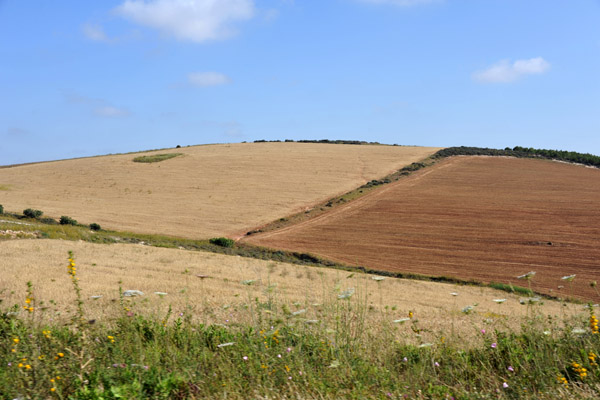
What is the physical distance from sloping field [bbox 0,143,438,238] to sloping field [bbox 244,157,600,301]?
5.21 meters

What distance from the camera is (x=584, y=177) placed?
43.7 meters

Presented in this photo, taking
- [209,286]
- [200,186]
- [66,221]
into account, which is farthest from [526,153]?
[209,286]

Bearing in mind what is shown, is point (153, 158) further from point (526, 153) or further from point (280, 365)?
point (280, 365)

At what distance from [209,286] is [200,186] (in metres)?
32.4

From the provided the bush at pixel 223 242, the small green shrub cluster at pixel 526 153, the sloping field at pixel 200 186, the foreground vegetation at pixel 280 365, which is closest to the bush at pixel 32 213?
the sloping field at pixel 200 186

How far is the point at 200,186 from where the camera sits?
1864 inches

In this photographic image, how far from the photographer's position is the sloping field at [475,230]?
24641 millimetres

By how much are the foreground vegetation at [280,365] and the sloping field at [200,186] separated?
2719 centimetres

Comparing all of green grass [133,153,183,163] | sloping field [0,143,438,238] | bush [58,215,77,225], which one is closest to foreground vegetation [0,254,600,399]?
sloping field [0,143,438,238]

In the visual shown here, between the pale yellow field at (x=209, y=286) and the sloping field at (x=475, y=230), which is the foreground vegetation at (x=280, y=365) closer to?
the pale yellow field at (x=209, y=286)

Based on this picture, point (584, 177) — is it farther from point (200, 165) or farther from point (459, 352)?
point (459, 352)

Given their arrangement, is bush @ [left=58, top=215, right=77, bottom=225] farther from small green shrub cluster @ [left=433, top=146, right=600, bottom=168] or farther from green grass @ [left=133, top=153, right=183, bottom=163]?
small green shrub cluster @ [left=433, top=146, right=600, bottom=168]

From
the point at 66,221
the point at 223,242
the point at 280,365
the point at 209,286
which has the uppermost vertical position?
the point at 66,221

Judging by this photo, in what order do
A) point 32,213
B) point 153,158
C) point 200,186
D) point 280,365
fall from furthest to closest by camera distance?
point 153,158 → point 200,186 → point 32,213 → point 280,365
